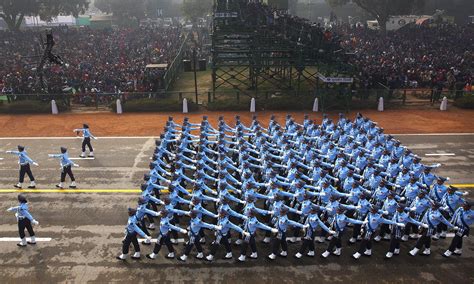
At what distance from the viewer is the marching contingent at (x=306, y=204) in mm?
11906

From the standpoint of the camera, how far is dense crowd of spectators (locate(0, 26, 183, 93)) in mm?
30375

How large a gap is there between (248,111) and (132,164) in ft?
35.1

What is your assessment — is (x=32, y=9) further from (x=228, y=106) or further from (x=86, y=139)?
(x=86, y=139)

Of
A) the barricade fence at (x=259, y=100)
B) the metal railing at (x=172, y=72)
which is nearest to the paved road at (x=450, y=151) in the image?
the barricade fence at (x=259, y=100)

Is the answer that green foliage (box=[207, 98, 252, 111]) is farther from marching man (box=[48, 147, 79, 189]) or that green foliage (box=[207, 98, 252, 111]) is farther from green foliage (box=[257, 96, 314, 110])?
marching man (box=[48, 147, 79, 189])

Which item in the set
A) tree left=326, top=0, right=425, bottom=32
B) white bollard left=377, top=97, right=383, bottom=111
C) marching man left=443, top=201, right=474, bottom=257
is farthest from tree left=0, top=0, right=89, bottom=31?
marching man left=443, top=201, right=474, bottom=257

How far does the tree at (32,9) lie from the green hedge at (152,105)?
34386 millimetres

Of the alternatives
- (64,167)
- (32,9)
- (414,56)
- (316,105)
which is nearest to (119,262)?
(64,167)

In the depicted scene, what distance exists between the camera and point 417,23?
63281 millimetres

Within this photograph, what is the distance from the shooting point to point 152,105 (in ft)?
92.3

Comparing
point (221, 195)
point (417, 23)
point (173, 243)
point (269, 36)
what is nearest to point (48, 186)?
point (173, 243)

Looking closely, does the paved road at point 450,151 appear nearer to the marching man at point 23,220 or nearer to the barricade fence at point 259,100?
the barricade fence at point 259,100

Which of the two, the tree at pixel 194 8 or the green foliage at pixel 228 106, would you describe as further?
the tree at pixel 194 8

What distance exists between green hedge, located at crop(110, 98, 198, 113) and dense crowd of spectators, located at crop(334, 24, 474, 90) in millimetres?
12043
